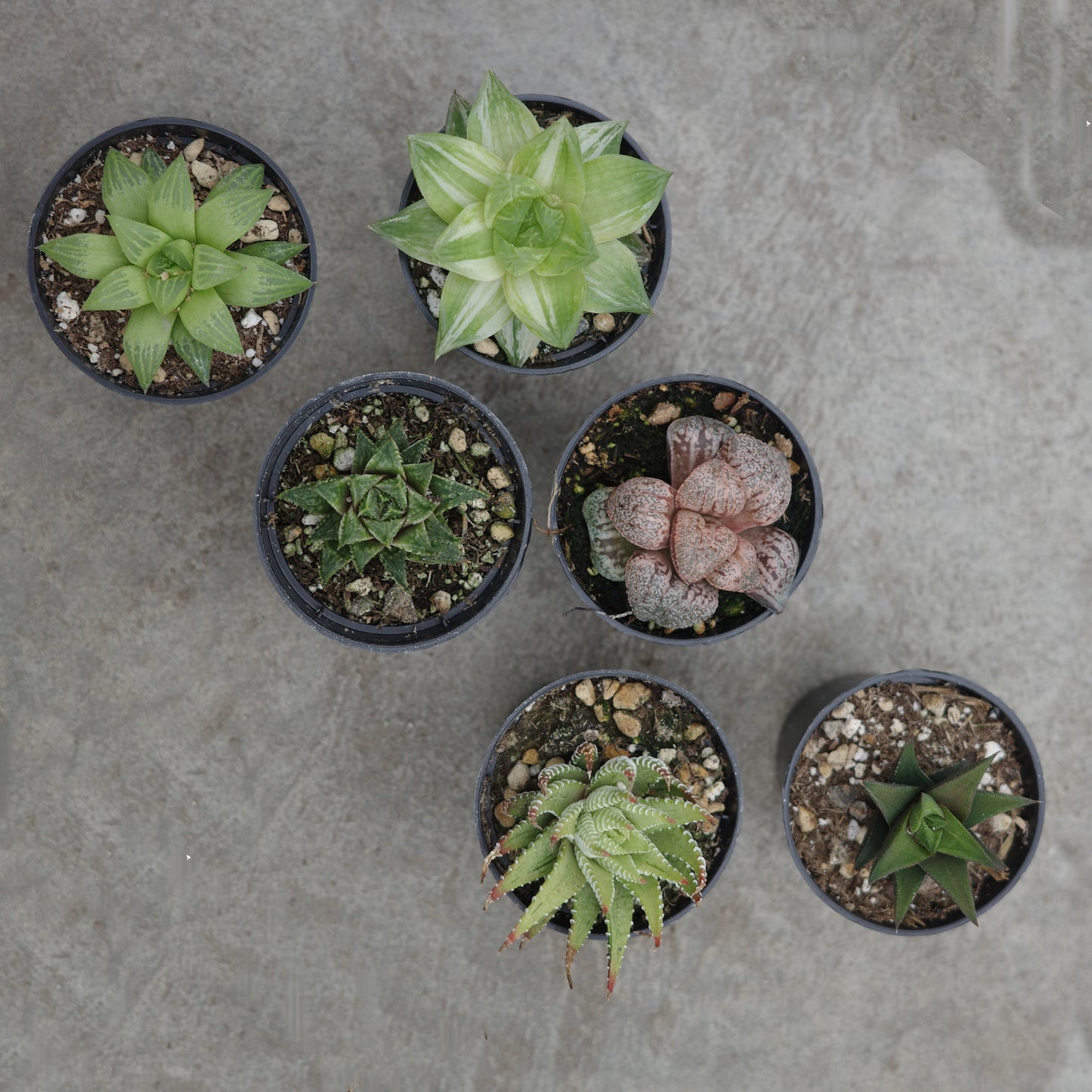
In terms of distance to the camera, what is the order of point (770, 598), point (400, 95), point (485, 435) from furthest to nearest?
point (400, 95)
point (485, 435)
point (770, 598)

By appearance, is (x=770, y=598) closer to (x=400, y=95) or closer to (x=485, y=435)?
(x=485, y=435)

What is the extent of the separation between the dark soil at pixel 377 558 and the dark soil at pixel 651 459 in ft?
0.43

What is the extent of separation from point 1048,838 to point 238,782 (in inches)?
80.6

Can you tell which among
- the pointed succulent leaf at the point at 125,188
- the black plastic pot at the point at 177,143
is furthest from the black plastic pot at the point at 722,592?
the pointed succulent leaf at the point at 125,188

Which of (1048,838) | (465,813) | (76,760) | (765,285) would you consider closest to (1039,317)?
(765,285)

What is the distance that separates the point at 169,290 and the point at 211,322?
9 centimetres

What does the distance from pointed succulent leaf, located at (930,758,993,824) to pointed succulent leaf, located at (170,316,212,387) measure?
66.6 inches

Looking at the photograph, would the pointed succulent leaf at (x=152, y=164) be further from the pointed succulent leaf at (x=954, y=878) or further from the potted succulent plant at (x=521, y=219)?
the pointed succulent leaf at (x=954, y=878)

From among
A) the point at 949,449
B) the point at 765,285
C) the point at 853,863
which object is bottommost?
the point at 853,863

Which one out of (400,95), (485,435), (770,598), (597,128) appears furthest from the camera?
(400,95)

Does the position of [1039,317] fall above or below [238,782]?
above

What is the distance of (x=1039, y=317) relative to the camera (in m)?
2.23

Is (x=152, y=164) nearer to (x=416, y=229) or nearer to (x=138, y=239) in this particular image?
(x=138, y=239)

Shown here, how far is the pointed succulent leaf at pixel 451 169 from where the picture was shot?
1491 mm
